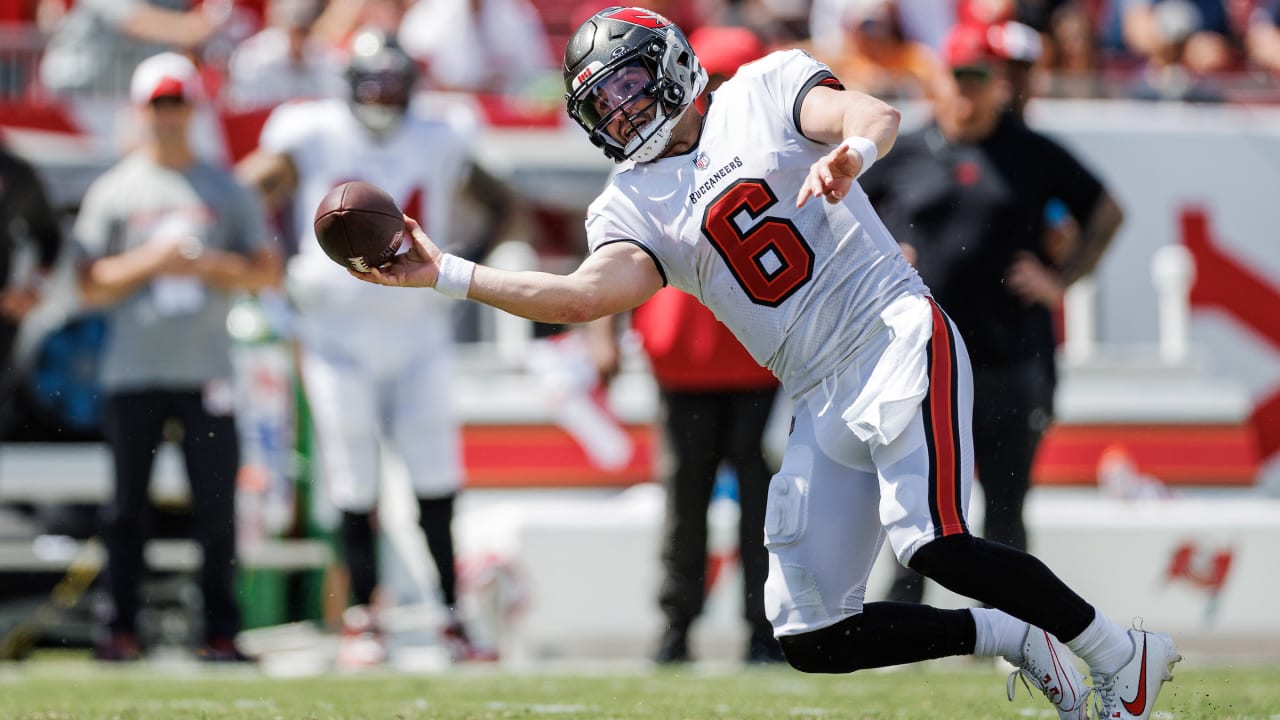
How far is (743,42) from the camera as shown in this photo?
637cm

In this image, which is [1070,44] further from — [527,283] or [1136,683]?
[527,283]

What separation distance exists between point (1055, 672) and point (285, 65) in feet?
18.9

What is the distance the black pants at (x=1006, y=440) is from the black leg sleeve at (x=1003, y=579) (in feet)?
5.78

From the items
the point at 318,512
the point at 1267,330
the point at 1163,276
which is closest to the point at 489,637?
the point at 318,512

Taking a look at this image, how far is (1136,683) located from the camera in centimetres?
406

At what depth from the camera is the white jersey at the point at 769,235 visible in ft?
13.5

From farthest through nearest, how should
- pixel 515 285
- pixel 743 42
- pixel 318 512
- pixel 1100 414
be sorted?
pixel 1100 414
pixel 318 512
pixel 743 42
pixel 515 285

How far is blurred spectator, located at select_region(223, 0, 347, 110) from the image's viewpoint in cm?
865

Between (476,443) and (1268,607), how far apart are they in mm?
3482

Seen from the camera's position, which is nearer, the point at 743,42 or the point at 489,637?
the point at 743,42

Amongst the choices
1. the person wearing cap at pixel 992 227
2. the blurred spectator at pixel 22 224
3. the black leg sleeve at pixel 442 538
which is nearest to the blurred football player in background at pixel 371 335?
the black leg sleeve at pixel 442 538

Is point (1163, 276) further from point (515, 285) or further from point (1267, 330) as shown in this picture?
point (515, 285)

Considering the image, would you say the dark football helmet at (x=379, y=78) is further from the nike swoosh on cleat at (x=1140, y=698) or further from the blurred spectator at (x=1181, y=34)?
the blurred spectator at (x=1181, y=34)

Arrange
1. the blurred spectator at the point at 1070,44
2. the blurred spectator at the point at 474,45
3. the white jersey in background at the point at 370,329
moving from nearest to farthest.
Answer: the white jersey in background at the point at 370,329
the blurred spectator at the point at 474,45
the blurred spectator at the point at 1070,44
